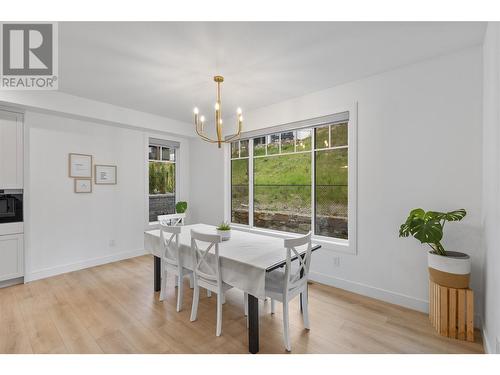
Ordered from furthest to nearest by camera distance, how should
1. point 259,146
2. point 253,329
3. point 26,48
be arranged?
1. point 259,146
2. point 26,48
3. point 253,329

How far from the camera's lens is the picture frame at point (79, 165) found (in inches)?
145

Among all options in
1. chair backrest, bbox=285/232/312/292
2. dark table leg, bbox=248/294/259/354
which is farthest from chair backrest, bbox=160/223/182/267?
chair backrest, bbox=285/232/312/292

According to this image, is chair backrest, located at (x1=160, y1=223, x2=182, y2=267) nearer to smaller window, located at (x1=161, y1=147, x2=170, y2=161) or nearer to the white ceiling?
the white ceiling

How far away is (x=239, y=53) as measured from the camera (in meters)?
2.26

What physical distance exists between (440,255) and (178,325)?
99.1 inches

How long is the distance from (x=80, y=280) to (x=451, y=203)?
4660 millimetres

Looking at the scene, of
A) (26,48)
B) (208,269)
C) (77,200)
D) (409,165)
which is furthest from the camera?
(77,200)

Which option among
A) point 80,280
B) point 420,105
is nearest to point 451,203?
point 420,105

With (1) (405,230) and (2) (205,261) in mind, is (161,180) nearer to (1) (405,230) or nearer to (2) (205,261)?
(2) (205,261)

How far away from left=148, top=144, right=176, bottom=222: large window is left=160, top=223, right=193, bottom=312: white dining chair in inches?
87.6

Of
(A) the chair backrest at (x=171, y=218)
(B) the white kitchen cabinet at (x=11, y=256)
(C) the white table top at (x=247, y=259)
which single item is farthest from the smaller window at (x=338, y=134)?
(B) the white kitchen cabinet at (x=11, y=256)

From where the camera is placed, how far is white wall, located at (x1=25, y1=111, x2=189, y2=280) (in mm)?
3369

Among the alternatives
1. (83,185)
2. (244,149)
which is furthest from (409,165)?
(83,185)

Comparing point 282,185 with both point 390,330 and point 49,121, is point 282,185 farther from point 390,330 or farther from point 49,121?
point 49,121
